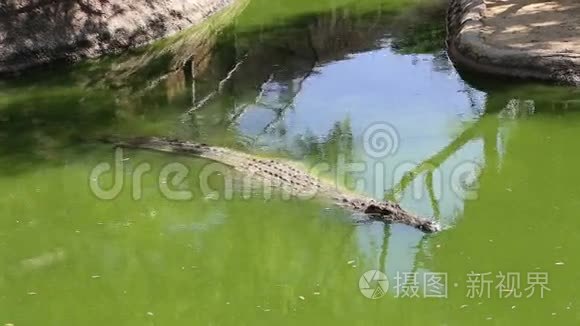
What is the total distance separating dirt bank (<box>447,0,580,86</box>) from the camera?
306 inches

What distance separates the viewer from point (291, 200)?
5887 millimetres

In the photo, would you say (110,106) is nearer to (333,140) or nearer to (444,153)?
(333,140)

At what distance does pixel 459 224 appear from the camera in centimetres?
546
